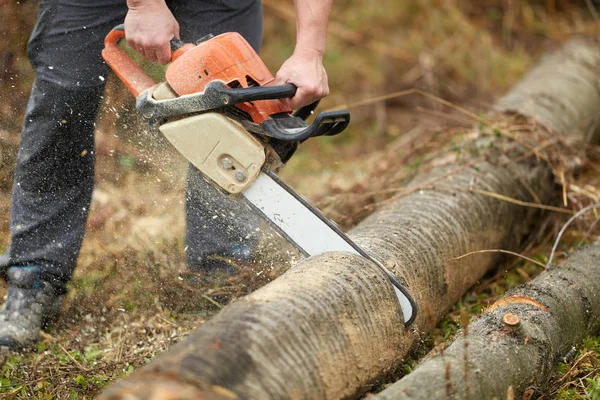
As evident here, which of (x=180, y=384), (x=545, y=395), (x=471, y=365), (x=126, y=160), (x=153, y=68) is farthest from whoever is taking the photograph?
(x=126, y=160)

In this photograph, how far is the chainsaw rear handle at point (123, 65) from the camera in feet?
8.16

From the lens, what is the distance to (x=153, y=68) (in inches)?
97.5

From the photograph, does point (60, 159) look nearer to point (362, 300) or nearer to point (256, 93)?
point (256, 93)

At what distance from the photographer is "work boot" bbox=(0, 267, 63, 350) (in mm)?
2674

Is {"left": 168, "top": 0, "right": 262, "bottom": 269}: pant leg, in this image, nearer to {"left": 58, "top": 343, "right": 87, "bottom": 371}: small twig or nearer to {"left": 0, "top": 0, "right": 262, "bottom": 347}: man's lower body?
{"left": 0, "top": 0, "right": 262, "bottom": 347}: man's lower body

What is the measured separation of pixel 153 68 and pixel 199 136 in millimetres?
377

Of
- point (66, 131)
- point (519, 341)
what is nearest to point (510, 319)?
point (519, 341)

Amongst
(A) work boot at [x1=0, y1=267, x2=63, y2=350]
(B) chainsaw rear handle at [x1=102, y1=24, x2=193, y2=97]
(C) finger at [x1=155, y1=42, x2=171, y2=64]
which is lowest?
Result: (A) work boot at [x1=0, y1=267, x2=63, y2=350]

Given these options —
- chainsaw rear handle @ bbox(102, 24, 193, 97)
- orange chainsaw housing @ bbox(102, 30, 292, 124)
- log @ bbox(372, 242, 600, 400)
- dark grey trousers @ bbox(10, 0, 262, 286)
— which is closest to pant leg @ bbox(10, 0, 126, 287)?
dark grey trousers @ bbox(10, 0, 262, 286)

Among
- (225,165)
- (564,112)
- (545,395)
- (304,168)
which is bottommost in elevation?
(304,168)

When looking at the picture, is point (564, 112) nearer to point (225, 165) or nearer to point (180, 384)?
point (225, 165)

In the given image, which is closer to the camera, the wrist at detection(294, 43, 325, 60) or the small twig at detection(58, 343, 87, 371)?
the wrist at detection(294, 43, 325, 60)

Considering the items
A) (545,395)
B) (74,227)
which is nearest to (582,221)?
(545,395)

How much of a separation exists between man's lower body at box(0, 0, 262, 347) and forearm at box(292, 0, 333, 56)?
0.50 m
